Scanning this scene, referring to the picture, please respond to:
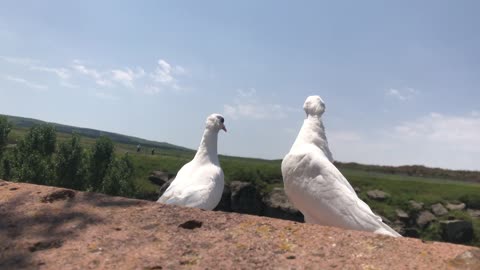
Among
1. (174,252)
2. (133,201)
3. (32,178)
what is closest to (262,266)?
(174,252)

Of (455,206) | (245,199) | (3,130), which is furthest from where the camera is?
(245,199)

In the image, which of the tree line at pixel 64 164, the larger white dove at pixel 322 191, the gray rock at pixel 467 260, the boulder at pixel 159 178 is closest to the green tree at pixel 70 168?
the tree line at pixel 64 164

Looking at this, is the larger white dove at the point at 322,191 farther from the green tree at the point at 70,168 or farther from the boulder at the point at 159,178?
the boulder at the point at 159,178

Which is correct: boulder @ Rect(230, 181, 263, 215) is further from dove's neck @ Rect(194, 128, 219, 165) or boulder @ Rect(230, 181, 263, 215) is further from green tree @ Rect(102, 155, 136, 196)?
dove's neck @ Rect(194, 128, 219, 165)

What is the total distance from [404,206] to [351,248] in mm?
26238

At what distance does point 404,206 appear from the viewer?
27.7m

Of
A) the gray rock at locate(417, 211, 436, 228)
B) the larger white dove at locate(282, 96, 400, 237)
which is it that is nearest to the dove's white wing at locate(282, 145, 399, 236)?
the larger white dove at locate(282, 96, 400, 237)

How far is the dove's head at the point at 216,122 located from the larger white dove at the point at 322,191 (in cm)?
415

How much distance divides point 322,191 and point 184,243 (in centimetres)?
274

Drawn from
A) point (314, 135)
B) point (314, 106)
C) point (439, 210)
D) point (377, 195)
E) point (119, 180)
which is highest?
point (314, 106)

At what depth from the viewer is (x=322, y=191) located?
582 cm

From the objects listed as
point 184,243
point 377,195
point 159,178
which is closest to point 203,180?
point 184,243

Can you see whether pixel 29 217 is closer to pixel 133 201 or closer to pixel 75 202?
pixel 75 202

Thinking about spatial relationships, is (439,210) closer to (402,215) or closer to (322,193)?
(402,215)
